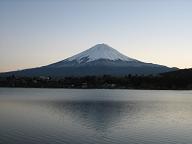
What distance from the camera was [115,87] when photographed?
99.8m

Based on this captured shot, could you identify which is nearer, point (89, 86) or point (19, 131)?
point (19, 131)

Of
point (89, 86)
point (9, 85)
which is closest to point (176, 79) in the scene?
point (89, 86)

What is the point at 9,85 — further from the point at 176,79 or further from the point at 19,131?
the point at 19,131

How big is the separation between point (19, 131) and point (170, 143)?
6008 mm

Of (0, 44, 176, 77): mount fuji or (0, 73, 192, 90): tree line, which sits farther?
(0, 44, 176, 77): mount fuji

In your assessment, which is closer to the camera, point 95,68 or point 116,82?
point 116,82

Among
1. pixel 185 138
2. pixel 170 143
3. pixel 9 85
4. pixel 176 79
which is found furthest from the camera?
pixel 9 85

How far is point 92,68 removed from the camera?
6993 inches

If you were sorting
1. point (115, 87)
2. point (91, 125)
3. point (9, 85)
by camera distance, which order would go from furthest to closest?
point (9, 85), point (115, 87), point (91, 125)

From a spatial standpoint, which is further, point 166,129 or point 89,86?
point 89,86

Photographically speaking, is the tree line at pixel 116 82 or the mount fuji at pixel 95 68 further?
the mount fuji at pixel 95 68

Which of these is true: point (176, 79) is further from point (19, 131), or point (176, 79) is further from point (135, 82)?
point (19, 131)

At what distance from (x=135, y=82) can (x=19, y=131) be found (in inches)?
3056

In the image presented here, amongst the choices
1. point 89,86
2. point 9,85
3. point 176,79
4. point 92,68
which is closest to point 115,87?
point 89,86
